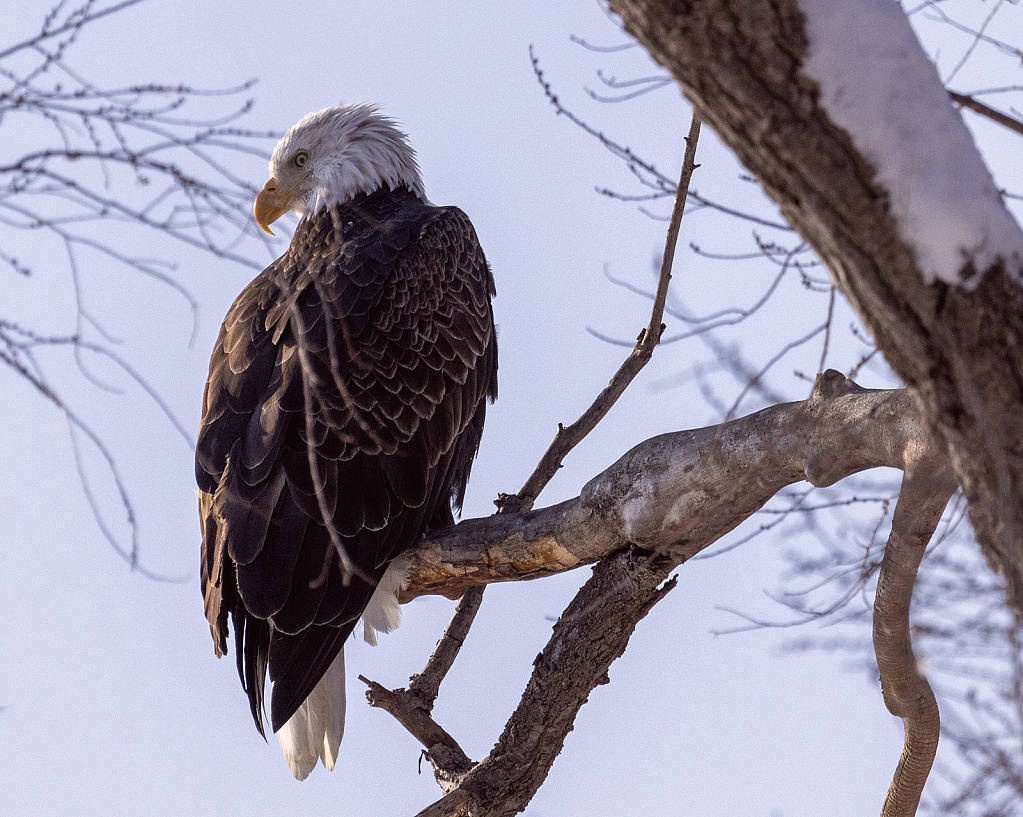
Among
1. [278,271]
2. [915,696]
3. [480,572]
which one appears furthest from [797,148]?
[278,271]

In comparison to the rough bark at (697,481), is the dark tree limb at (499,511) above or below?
above

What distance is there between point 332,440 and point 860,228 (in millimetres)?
2602

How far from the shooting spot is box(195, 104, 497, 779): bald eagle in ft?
12.0

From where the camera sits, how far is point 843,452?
2717 mm

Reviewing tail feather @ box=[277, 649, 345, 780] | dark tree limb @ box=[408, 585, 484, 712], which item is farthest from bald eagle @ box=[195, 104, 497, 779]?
dark tree limb @ box=[408, 585, 484, 712]

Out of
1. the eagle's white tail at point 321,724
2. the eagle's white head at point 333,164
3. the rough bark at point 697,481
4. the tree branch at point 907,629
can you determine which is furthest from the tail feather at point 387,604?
the eagle's white head at point 333,164

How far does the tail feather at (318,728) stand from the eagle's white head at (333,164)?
2284 mm

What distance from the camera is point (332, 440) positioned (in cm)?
383

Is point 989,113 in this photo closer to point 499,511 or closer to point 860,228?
point 860,228

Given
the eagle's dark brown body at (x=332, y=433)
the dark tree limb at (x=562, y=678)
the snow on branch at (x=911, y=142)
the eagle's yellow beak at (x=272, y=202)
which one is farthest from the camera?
the eagle's yellow beak at (x=272, y=202)

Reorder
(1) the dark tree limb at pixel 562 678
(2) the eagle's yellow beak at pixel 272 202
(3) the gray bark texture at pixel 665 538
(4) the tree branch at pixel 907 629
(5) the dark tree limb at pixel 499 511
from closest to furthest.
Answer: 1. (4) the tree branch at pixel 907 629
2. (3) the gray bark texture at pixel 665 538
3. (1) the dark tree limb at pixel 562 678
4. (5) the dark tree limb at pixel 499 511
5. (2) the eagle's yellow beak at pixel 272 202

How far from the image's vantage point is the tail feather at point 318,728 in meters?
4.11

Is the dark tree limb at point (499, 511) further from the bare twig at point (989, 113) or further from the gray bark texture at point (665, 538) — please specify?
the bare twig at point (989, 113)

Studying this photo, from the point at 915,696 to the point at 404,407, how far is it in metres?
2.07
